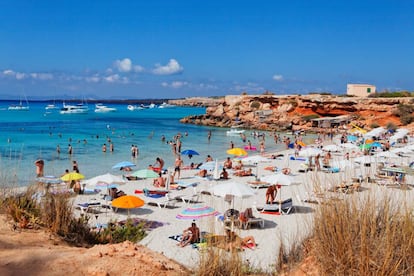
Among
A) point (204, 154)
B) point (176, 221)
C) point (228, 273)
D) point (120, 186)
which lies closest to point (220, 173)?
point (120, 186)

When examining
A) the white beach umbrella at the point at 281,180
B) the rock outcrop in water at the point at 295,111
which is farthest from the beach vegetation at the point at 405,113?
the white beach umbrella at the point at 281,180

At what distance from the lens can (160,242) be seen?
1030 centimetres

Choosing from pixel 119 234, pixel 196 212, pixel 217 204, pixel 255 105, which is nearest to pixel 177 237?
pixel 196 212

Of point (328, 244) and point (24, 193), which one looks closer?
point (328, 244)

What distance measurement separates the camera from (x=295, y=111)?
218 feet

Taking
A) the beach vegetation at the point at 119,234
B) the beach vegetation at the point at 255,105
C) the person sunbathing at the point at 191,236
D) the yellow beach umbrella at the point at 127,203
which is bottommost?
the person sunbathing at the point at 191,236

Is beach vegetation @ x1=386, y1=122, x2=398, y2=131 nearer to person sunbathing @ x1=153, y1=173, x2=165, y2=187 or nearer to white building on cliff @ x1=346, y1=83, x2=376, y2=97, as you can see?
white building on cliff @ x1=346, y1=83, x2=376, y2=97

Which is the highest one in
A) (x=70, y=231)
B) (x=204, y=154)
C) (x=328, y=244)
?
(x=328, y=244)

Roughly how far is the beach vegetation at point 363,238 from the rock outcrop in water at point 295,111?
50872mm

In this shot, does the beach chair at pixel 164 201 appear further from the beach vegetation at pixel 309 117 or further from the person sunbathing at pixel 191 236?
the beach vegetation at pixel 309 117

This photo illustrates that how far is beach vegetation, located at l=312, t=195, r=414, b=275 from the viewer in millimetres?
3576

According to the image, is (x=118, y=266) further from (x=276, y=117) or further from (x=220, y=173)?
(x=276, y=117)

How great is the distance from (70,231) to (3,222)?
3.05 ft

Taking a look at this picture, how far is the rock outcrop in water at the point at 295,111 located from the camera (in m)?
56.3
